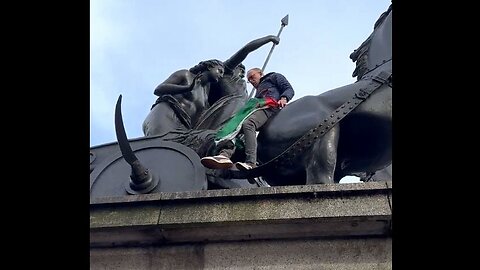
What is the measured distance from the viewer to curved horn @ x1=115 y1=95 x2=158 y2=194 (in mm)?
5855

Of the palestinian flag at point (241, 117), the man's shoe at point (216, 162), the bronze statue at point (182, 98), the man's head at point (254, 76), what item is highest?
the bronze statue at point (182, 98)

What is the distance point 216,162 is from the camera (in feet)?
19.2

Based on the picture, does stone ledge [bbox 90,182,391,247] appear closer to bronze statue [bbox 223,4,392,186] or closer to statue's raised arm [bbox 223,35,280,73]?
bronze statue [bbox 223,4,392,186]

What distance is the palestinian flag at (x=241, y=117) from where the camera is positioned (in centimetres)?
629

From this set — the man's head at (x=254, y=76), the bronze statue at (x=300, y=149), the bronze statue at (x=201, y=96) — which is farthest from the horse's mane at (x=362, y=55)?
the bronze statue at (x=201, y=96)

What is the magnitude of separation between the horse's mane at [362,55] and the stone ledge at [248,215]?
227 cm

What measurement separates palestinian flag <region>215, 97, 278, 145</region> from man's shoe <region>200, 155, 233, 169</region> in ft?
1.26

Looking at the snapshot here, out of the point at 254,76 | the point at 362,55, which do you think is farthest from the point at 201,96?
the point at 362,55

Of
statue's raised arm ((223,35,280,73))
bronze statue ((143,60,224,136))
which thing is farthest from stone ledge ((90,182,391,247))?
statue's raised arm ((223,35,280,73))

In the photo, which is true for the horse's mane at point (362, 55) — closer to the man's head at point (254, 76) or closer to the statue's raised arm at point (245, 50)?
the man's head at point (254, 76)

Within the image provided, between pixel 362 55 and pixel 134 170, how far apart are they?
7.49 feet
